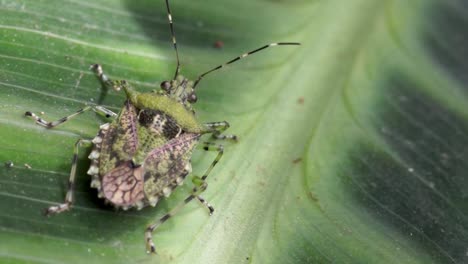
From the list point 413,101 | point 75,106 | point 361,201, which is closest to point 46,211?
point 75,106

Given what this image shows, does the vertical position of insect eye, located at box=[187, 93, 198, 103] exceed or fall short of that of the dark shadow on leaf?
it exceeds it

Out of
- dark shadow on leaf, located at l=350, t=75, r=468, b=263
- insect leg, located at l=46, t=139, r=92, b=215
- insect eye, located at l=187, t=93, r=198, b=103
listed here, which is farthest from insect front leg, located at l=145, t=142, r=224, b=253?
dark shadow on leaf, located at l=350, t=75, r=468, b=263

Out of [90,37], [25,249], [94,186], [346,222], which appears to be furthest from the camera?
[90,37]

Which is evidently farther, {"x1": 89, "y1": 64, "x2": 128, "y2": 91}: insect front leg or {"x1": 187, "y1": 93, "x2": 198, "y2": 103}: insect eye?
{"x1": 187, "y1": 93, "x2": 198, "y2": 103}: insect eye

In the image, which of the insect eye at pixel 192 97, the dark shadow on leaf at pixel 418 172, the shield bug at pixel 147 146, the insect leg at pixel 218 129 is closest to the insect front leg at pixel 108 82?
the shield bug at pixel 147 146

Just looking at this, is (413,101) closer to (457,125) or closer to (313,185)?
(457,125)

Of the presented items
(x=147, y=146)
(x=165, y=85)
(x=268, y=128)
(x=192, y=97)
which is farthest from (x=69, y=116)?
(x=268, y=128)

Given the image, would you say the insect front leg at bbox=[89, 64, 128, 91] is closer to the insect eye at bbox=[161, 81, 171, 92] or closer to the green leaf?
the green leaf
